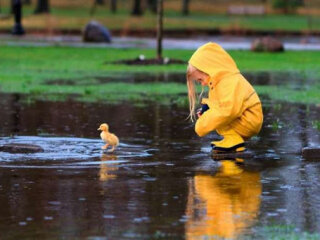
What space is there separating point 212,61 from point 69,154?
1928 millimetres

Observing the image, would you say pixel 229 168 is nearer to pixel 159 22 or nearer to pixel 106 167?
pixel 106 167

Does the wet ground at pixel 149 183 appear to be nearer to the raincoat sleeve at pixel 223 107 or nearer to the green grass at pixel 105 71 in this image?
the raincoat sleeve at pixel 223 107

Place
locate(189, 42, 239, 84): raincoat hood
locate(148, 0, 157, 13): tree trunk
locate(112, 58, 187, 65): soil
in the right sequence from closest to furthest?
locate(189, 42, 239, 84): raincoat hood → locate(112, 58, 187, 65): soil → locate(148, 0, 157, 13): tree trunk

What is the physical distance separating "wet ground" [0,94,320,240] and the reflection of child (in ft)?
1.10

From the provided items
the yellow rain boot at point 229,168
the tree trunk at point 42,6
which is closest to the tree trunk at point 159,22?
the yellow rain boot at point 229,168

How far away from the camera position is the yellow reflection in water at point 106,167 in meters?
11.0

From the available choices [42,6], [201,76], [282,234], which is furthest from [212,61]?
[42,6]

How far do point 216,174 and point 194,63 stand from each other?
6.13ft

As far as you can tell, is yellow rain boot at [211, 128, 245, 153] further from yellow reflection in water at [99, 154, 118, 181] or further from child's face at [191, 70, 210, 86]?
yellow reflection in water at [99, 154, 118, 181]

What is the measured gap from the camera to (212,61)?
12680mm

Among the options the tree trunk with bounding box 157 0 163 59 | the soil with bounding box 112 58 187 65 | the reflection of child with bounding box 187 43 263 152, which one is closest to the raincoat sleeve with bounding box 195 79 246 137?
the reflection of child with bounding box 187 43 263 152

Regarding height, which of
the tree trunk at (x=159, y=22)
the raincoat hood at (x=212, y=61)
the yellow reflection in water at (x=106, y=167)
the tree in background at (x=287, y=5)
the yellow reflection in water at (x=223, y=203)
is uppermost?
the raincoat hood at (x=212, y=61)

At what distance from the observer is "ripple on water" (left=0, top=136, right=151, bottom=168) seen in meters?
12.0

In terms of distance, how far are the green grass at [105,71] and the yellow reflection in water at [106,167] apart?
745cm
